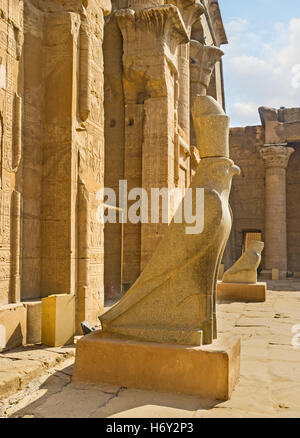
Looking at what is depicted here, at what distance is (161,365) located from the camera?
336cm

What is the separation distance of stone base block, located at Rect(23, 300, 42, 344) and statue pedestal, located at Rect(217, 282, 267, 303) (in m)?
5.30

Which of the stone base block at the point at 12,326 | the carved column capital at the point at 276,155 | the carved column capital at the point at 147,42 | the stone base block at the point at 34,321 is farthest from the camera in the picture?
the carved column capital at the point at 276,155

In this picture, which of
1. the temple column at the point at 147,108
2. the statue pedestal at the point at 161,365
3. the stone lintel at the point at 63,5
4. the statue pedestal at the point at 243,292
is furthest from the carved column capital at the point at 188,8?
the statue pedestal at the point at 161,365

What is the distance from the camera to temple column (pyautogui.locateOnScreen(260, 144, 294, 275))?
1700 cm

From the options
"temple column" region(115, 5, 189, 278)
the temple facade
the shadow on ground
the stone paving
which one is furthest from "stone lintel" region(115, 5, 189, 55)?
the shadow on ground

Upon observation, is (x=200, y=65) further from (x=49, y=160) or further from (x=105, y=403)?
(x=105, y=403)

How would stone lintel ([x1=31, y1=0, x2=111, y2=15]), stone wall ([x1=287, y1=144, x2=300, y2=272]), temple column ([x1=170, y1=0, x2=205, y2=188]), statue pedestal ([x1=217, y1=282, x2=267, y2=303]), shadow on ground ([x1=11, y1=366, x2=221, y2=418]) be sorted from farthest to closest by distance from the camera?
stone wall ([x1=287, y1=144, x2=300, y2=272])
temple column ([x1=170, y1=0, x2=205, y2=188])
statue pedestal ([x1=217, y1=282, x2=267, y2=303])
stone lintel ([x1=31, y1=0, x2=111, y2=15])
shadow on ground ([x1=11, y1=366, x2=221, y2=418])

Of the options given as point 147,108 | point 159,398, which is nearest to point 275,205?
point 147,108

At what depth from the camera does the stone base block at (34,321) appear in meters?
4.94

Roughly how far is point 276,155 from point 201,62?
538 centimetres

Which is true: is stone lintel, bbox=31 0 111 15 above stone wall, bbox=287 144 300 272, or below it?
above

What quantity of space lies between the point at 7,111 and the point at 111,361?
127 inches

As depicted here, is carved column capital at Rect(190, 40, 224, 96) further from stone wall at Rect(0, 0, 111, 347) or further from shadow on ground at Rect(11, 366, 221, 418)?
shadow on ground at Rect(11, 366, 221, 418)

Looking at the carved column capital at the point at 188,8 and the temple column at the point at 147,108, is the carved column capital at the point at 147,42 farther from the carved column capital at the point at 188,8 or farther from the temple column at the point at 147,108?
the carved column capital at the point at 188,8
